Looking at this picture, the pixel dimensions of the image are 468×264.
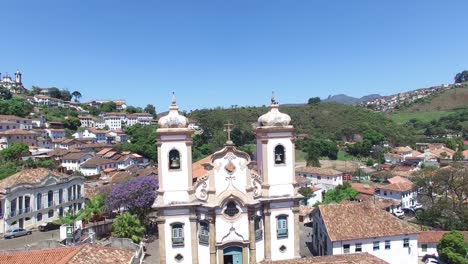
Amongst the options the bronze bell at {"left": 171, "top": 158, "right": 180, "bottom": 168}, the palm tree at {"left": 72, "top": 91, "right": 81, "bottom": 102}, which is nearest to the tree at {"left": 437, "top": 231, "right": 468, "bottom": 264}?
the bronze bell at {"left": 171, "top": 158, "right": 180, "bottom": 168}

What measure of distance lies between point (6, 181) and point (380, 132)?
3609 inches

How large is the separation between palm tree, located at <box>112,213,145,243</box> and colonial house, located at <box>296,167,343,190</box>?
3417 cm

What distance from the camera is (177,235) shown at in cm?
2141

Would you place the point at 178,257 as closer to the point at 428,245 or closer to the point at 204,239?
the point at 204,239

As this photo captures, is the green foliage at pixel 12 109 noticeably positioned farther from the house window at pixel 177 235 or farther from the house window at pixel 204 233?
the house window at pixel 204 233

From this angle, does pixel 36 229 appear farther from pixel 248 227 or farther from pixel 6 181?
pixel 248 227

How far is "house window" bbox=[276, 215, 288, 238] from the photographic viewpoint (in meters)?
22.4

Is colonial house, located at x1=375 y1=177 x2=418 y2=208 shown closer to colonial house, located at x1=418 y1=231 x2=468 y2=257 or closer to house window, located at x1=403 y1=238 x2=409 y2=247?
colonial house, located at x1=418 y1=231 x2=468 y2=257

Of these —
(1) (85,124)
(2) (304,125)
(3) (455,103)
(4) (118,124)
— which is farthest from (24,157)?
(3) (455,103)

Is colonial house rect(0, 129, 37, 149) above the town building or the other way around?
the other way around

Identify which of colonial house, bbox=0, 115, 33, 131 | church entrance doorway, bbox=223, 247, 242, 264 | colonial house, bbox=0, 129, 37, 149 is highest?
colonial house, bbox=0, 115, 33, 131

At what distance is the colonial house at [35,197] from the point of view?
1280 inches

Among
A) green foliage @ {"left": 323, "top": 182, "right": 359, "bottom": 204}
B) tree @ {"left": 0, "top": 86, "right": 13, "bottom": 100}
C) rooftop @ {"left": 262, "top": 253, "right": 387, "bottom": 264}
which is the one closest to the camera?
rooftop @ {"left": 262, "top": 253, "right": 387, "bottom": 264}

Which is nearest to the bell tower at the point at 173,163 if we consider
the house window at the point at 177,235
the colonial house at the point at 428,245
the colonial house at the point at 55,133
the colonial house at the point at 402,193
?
the house window at the point at 177,235
